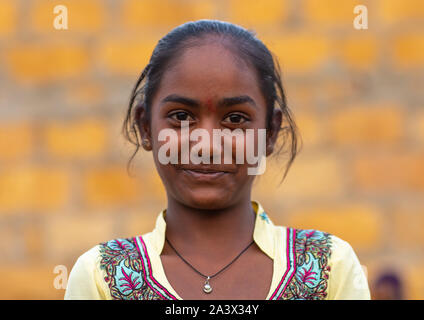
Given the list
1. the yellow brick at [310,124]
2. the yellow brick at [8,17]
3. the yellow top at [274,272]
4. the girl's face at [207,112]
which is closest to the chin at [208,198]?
the girl's face at [207,112]

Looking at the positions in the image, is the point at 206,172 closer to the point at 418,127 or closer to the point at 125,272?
the point at 125,272

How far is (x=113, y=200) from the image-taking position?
199 inches

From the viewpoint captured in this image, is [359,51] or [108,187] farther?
[108,187]

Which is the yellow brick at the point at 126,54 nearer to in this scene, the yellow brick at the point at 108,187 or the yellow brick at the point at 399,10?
the yellow brick at the point at 108,187

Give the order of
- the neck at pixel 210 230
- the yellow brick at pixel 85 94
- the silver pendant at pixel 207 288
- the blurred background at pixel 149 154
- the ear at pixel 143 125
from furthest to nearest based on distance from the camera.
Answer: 1. the yellow brick at pixel 85 94
2. the blurred background at pixel 149 154
3. the ear at pixel 143 125
4. the neck at pixel 210 230
5. the silver pendant at pixel 207 288

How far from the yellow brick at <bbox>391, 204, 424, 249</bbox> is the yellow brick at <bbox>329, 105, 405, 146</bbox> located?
43 cm

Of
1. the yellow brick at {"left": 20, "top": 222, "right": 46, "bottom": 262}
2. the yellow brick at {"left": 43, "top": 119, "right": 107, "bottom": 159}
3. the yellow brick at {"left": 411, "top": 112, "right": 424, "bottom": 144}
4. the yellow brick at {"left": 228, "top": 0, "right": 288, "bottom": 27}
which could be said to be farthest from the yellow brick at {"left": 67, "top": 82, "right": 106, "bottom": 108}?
the yellow brick at {"left": 411, "top": 112, "right": 424, "bottom": 144}

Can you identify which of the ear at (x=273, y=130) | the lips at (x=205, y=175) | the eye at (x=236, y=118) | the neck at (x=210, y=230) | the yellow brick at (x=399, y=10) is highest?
the yellow brick at (x=399, y=10)

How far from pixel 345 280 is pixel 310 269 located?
10 centimetres

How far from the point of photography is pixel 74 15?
509 cm

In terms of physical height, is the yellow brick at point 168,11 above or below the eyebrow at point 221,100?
above

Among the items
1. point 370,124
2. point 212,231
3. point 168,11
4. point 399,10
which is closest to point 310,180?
point 370,124

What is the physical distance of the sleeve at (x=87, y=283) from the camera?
7.13 ft

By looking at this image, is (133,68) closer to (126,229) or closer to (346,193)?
(126,229)
